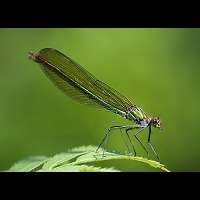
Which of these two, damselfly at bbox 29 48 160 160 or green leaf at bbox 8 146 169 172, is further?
damselfly at bbox 29 48 160 160

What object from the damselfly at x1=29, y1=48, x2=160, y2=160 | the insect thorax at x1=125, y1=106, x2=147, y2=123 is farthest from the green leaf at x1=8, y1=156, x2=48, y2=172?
→ the insect thorax at x1=125, y1=106, x2=147, y2=123

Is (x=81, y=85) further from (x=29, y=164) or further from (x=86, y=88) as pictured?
(x=29, y=164)

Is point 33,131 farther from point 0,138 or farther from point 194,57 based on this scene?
point 194,57

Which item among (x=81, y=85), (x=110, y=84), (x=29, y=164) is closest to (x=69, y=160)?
(x=29, y=164)

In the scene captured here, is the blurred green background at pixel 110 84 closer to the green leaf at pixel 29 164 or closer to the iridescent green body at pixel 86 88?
the iridescent green body at pixel 86 88

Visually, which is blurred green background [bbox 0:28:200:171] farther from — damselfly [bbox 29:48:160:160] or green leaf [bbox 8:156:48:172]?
green leaf [bbox 8:156:48:172]

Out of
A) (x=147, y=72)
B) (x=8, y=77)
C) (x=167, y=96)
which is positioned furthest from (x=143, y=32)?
(x=8, y=77)

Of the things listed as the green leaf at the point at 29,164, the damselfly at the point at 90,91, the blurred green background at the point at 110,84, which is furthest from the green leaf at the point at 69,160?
the blurred green background at the point at 110,84

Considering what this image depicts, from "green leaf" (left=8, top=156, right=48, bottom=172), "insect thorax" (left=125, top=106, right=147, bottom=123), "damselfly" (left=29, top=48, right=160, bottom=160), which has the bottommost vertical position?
"green leaf" (left=8, top=156, right=48, bottom=172)
